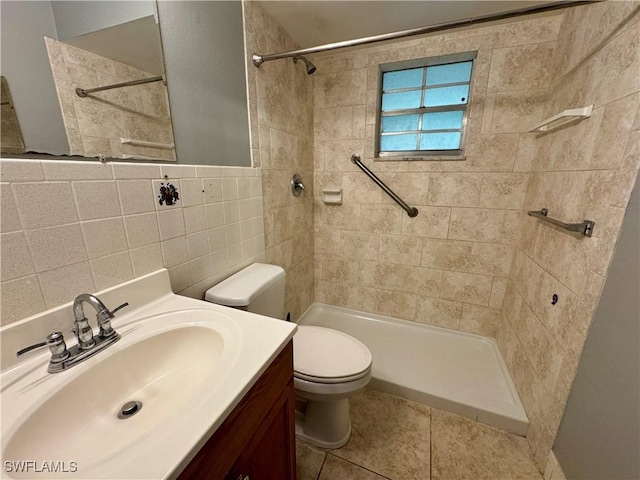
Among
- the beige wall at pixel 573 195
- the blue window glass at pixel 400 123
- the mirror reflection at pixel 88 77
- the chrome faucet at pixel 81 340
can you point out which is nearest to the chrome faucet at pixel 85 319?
the chrome faucet at pixel 81 340

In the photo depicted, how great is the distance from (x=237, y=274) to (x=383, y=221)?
47.3 inches

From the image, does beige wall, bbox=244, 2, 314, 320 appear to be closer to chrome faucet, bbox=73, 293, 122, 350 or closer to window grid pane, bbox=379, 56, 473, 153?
window grid pane, bbox=379, 56, 473, 153

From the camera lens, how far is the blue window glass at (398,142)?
191 centimetres

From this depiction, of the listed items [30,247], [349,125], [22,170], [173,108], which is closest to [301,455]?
[30,247]

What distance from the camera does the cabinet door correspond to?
64 cm

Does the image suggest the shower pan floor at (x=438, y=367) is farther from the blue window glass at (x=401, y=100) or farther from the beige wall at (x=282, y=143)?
the blue window glass at (x=401, y=100)

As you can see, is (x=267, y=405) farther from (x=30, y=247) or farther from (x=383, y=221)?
(x=383, y=221)

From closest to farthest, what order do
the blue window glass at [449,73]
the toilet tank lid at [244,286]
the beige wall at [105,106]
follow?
the beige wall at [105,106] < the toilet tank lid at [244,286] < the blue window glass at [449,73]

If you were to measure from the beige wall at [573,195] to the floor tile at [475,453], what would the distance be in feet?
0.26

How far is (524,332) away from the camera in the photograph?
56.6 inches

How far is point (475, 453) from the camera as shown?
124 centimetres

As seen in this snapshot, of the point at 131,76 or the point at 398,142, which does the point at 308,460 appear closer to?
the point at 131,76

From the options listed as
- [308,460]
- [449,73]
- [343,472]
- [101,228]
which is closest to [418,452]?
[343,472]

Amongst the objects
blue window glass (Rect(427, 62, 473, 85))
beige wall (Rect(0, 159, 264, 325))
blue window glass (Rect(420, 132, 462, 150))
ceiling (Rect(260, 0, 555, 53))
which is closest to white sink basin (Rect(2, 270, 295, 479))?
beige wall (Rect(0, 159, 264, 325))
